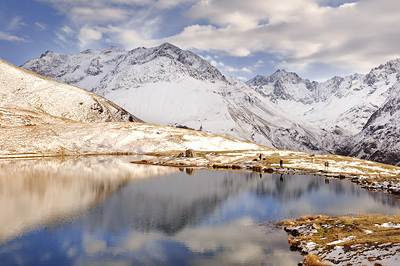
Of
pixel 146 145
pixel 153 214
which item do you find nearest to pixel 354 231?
pixel 153 214

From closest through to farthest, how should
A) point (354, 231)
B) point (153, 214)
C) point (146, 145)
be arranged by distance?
point (354, 231), point (153, 214), point (146, 145)

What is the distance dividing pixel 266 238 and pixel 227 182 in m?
46.8

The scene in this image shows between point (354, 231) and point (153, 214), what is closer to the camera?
point (354, 231)

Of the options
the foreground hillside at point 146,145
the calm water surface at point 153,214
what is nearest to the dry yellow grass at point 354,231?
the calm water surface at point 153,214

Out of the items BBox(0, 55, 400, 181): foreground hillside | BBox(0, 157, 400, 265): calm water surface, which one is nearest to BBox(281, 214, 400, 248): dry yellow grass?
BBox(0, 157, 400, 265): calm water surface

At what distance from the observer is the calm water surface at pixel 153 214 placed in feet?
112

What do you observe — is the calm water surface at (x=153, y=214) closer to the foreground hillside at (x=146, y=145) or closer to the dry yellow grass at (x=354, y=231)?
the dry yellow grass at (x=354, y=231)

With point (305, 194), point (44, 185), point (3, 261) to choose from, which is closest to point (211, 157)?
point (305, 194)

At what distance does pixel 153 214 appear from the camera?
49.8m

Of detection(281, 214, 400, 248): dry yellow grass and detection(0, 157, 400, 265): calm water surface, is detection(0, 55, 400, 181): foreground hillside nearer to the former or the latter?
detection(0, 157, 400, 265): calm water surface

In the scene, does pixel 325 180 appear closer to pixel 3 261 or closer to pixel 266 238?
pixel 266 238

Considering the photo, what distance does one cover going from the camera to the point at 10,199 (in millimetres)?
55156

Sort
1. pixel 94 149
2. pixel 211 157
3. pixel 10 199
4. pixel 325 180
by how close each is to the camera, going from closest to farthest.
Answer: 1. pixel 10 199
2. pixel 325 180
3. pixel 211 157
4. pixel 94 149

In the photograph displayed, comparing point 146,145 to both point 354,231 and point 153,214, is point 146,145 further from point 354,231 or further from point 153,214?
point 354,231
